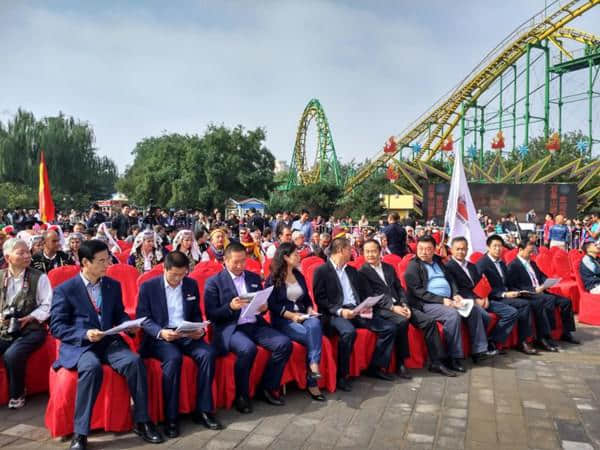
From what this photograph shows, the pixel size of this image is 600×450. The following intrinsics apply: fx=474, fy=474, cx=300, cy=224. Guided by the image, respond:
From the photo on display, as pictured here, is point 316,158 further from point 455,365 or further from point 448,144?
point 455,365

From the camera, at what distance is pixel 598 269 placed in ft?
21.6

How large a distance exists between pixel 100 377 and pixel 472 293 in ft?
12.7

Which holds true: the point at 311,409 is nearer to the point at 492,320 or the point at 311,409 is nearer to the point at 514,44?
the point at 492,320

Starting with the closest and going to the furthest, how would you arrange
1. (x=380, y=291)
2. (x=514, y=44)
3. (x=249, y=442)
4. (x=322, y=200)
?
1. (x=249, y=442)
2. (x=380, y=291)
3. (x=322, y=200)
4. (x=514, y=44)

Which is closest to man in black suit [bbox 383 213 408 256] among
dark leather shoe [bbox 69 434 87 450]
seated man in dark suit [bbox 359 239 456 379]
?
seated man in dark suit [bbox 359 239 456 379]

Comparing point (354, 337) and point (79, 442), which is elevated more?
point (354, 337)

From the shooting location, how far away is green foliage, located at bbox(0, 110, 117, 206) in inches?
1218

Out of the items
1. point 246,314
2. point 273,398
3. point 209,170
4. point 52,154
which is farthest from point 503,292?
point 52,154

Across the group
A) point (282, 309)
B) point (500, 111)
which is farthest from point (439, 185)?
point (282, 309)

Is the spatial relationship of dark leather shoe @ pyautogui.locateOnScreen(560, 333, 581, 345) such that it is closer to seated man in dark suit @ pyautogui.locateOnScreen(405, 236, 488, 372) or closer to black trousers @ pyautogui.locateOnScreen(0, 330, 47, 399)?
seated man in dark suit @ pyautogui.locateOnScreen(405, 236, 488, 372)

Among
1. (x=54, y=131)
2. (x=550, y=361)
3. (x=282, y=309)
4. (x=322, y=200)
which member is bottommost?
(x=550, y=361)

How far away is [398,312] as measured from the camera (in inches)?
185

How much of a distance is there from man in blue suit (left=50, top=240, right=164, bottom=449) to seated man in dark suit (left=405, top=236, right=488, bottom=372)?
9.46 ft

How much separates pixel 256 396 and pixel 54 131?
1330 inches
